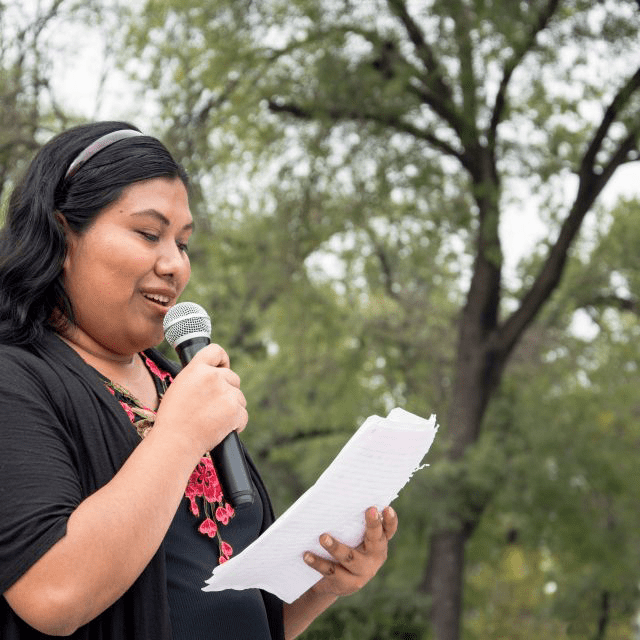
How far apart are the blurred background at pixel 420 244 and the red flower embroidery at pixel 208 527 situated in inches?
286

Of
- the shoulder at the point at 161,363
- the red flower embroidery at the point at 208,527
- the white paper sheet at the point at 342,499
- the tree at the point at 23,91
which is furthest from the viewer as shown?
the tree at the point at 23,91

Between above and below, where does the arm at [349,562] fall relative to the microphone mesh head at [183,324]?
below

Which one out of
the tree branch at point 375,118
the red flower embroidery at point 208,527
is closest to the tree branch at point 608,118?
the tree branch at point 375,118

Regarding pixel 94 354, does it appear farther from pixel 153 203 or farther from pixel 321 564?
pixel 321 564

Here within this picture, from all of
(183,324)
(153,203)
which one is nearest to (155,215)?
(153,203)

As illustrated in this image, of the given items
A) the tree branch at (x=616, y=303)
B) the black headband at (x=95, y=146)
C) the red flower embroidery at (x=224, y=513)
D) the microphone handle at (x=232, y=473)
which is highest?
the tree branch at (x=616, y=303)

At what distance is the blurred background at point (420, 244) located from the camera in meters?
11.0

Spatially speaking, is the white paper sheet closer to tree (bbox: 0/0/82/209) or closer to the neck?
the neck

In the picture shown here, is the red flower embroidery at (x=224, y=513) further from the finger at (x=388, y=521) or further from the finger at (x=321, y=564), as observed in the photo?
the finger at (x=388, y=521)

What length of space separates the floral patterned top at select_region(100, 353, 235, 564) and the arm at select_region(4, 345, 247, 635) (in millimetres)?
273

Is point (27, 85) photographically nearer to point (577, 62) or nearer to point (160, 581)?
point (577, 62)

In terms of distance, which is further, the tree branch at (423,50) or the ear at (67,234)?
the tree branch at (423,50)

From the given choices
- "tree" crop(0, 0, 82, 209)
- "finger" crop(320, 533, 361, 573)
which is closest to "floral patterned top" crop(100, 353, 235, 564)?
"finger" crop(320, 533, 361, 573)

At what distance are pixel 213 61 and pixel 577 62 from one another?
3.93m
